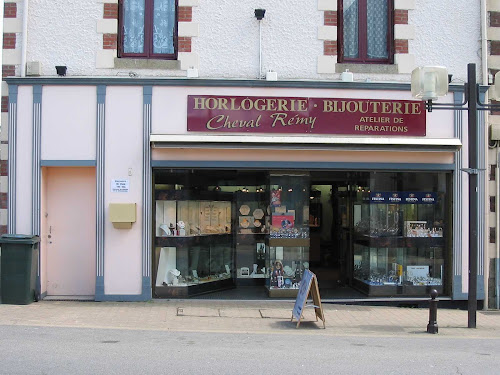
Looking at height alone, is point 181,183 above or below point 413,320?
above

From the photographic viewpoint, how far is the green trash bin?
9789 mm

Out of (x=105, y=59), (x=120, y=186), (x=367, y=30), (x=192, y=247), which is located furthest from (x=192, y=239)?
(x=367, y=30)

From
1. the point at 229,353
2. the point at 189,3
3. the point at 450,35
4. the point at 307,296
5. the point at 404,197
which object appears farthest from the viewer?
the point at 404,197

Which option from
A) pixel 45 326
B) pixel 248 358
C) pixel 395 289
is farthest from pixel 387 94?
pixel 45 326

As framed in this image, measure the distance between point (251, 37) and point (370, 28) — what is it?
7.71 feet

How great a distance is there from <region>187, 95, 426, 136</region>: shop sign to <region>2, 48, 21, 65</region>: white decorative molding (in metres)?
3.17

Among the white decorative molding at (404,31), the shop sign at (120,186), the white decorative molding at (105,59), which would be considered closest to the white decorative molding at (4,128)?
the white decorative molding at (105,59)

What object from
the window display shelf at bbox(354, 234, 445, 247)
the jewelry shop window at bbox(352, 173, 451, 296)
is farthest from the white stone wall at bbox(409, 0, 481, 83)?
the window display shelf at bbox(354, 234, 445, 247)

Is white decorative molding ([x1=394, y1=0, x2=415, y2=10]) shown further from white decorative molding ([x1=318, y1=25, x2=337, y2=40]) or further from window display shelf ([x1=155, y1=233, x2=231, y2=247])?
window display shelf ([x1=155, y1=233, x2=231, y2=247])

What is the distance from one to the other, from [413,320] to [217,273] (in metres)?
4.01

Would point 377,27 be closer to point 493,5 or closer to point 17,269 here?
point 493,5

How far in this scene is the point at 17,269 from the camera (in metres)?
9.84

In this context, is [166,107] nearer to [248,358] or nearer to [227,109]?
[227,109]

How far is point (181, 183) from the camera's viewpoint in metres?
10.9
